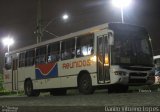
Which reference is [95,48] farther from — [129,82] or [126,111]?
[126,111]

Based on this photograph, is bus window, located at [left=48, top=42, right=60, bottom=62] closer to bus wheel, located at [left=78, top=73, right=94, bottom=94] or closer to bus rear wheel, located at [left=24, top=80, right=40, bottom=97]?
bus wheel, located at [left=78, top=73, right=94, bottom=94]

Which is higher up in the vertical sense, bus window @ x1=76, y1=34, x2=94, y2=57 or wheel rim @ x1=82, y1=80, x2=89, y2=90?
bus window @ x1=76, y1=34, x2=94, y2=57

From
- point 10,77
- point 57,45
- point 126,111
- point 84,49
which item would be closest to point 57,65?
point 57,45

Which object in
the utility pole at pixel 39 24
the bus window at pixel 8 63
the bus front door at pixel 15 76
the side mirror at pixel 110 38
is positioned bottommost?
the bus front door at pixel 15 76

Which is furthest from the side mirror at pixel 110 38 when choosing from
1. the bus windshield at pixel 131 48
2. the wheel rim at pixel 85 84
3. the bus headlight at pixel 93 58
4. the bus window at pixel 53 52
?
the bus window at pixel 53 52

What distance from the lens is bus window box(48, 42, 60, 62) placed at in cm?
2155

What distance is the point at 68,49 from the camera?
803 inches

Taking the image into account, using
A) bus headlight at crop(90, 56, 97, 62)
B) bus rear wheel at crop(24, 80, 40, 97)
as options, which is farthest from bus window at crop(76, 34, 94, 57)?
bus rear wheel at crop(24, 80, 40, 97)

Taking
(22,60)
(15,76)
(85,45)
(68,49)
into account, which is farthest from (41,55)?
(85,45)

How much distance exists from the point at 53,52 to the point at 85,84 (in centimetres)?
407

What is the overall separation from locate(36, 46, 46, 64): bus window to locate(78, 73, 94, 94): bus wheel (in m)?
4.47

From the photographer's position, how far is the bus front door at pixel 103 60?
57.4 ft

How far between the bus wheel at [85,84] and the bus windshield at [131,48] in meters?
1.88

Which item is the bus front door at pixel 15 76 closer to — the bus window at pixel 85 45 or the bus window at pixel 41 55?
the bus window at pixel 41 55
